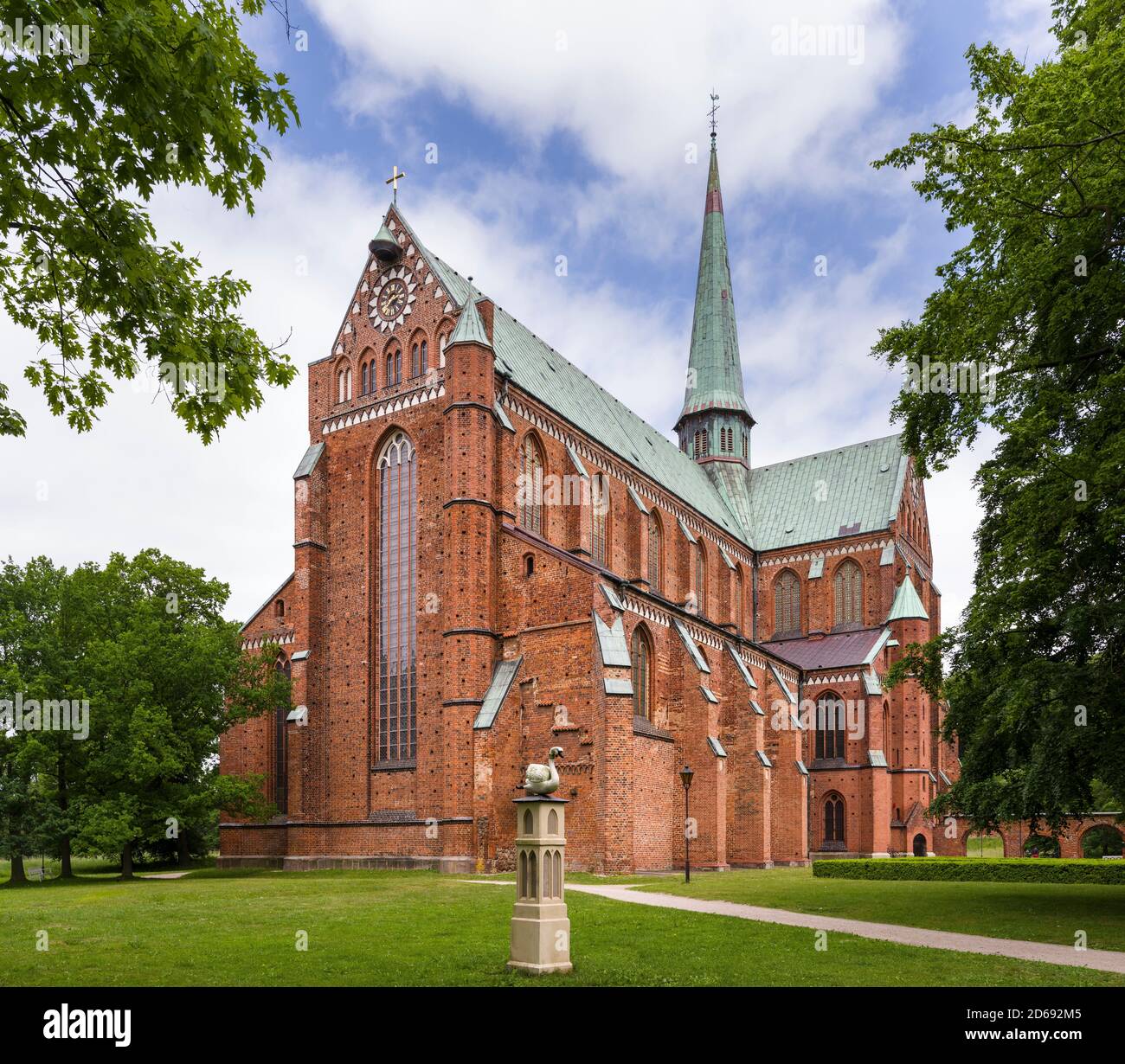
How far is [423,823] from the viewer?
29.5 m

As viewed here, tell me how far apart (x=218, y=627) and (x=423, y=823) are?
9801 mm

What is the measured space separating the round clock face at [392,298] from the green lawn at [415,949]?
20137 millimetres

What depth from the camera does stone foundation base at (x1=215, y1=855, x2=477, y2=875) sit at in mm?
28000

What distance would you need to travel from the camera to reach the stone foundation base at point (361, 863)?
1102 inches

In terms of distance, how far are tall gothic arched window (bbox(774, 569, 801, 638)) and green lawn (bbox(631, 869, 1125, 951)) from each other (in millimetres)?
23742

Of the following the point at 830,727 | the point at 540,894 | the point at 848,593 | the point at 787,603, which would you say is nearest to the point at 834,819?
the point at 830,727

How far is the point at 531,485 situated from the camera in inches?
1342

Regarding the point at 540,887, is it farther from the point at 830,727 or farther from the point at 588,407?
the point at 830,727

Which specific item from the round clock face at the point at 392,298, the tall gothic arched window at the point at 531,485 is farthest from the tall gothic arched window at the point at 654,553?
the round clock face at the point at 392,298

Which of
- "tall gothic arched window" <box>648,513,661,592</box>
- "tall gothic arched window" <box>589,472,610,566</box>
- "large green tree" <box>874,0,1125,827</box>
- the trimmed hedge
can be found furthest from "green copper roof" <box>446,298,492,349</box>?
the trimmed hedge

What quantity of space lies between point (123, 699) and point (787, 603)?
35.1m

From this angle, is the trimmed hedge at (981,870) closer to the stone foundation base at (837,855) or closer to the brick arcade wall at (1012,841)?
the stone foundation base at (837,855)

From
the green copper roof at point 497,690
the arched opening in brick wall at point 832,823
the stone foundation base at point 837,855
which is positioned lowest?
the stone foundation base at point 837,855
